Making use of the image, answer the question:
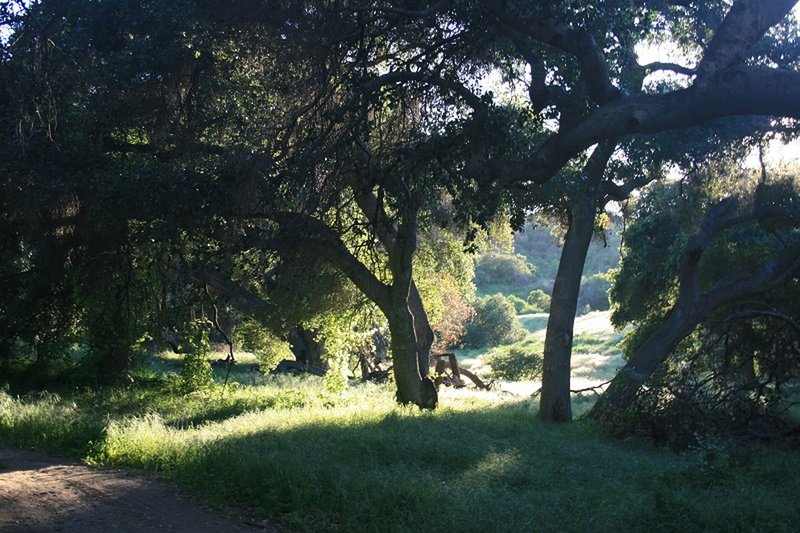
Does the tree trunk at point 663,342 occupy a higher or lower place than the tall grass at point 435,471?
higher

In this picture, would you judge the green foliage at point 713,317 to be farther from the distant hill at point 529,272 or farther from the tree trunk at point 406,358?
the distant hill at point 529,272

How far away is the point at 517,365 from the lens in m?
41.4

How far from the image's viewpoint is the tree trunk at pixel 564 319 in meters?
15.7

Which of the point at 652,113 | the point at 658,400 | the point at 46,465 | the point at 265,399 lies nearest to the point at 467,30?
the point at 652,113

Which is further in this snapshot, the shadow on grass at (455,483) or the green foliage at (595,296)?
the green foliage at (595,296)

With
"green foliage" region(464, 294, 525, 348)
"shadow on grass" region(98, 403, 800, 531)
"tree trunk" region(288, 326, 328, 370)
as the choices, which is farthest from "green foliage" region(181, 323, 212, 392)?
"green foliage" region(464, 294, 525, 348)

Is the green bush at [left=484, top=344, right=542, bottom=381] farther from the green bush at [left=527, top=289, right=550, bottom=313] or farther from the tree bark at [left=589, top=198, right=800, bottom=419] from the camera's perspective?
the green bush at [left=527, top=289, right=550, bottom=313]

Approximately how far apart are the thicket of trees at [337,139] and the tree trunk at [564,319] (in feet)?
0.15

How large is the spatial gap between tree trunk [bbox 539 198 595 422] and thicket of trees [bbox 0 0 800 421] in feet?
0.15

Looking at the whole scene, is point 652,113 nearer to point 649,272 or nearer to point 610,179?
point 610,179

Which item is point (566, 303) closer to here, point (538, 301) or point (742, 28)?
point (742, 28)

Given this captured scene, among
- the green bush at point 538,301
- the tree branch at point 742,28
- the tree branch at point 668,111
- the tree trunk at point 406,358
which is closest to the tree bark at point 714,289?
the tree trunk at point 406,358

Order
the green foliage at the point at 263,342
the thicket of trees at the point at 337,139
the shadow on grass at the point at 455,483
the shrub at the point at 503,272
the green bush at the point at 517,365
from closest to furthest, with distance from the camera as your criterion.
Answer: the shadow on grass at the point at 455,483 → the thicket of trees at the point at 337,139 → the green foliage at the point at 263,342 → the green bush at the point at 517,365 → the shrub at the point at 503,272

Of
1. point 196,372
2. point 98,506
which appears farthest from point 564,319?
point 98,506
